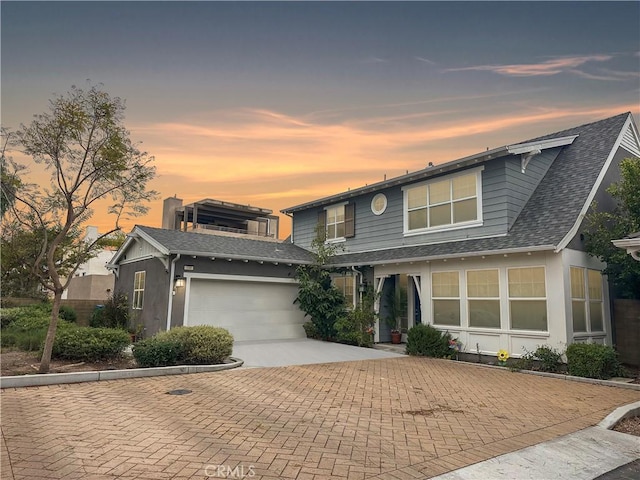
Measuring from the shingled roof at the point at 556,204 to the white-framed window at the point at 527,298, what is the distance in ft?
2.77

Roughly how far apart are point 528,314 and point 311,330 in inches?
314

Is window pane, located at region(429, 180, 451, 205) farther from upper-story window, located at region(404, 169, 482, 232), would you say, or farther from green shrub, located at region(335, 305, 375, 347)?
green shrub, located at region(335, 305, 375, 347)

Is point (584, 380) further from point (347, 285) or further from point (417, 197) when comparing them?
point (347, 285)

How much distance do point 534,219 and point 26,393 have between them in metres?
12.2

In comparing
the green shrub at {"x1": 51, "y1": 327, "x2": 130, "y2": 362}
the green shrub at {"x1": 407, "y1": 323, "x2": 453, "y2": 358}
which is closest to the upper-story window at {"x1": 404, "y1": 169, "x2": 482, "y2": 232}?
the green shrub at {"x1": 407, "y1": 323, "x2": 453, "y2": 358}

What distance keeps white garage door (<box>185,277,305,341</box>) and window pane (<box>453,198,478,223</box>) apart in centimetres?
670

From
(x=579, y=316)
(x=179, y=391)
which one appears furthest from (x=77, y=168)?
(x=579, y=316)

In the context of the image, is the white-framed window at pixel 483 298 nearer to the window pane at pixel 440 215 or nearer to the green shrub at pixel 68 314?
the window pane at pixel 440 215

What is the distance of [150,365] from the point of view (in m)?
8.84

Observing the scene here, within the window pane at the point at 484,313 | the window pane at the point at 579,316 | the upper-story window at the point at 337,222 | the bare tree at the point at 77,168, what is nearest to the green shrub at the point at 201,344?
the bare tree at the point at 77,168

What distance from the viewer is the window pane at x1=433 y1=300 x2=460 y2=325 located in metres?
11.8

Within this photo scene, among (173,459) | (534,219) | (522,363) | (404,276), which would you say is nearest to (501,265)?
(534,219)

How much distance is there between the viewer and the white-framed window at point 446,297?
11875mm

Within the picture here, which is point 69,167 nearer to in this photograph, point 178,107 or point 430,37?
point 178,107
